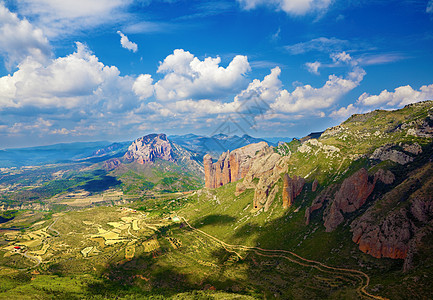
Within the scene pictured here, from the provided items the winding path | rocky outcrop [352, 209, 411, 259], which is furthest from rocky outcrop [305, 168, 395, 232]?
the winding path

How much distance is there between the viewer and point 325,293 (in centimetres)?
10412

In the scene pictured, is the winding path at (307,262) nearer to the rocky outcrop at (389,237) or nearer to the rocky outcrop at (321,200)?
the rocky outcrop at (389,237)

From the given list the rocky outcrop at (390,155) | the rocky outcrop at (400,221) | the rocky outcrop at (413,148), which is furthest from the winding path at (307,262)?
the rocky outcrop at (413,148)

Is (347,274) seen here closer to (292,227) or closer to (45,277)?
(292,227)

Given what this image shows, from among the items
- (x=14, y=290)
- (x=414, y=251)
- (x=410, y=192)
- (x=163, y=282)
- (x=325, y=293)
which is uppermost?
(x=410, y=192)

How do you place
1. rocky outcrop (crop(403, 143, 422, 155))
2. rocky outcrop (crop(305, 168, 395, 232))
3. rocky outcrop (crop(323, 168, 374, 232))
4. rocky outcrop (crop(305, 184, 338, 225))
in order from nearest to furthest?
1. rocky outcrop (crop(305, 168, 395, 232))
2. rocky outcrop (crop(323, 168, 374, 232))
3. rocky outcrop (crop(403, 143, 422, 155))
4. rocky outcrop (crop(305, 184, 338, 225))

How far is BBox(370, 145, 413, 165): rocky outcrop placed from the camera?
6303 inches

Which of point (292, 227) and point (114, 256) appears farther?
point (114, 256)

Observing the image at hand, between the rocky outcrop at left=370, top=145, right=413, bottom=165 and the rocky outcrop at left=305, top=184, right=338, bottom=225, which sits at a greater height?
the rocky outcrop at left=370, top=145, right=413, bottom=165

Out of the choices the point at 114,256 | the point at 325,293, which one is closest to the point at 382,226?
the point at 325,293

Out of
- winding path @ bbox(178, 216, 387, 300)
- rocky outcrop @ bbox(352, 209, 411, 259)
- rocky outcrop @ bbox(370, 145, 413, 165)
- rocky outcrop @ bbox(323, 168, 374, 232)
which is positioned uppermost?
rocky outcrop @ bbox(370, 145, 413, 165)

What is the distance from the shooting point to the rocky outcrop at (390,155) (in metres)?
160

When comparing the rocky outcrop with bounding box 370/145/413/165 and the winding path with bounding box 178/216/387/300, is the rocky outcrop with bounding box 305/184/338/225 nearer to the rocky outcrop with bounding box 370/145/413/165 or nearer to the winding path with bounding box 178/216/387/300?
the winding path with bounding box 178/216/387/300

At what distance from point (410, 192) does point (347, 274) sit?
58141 millimetres
